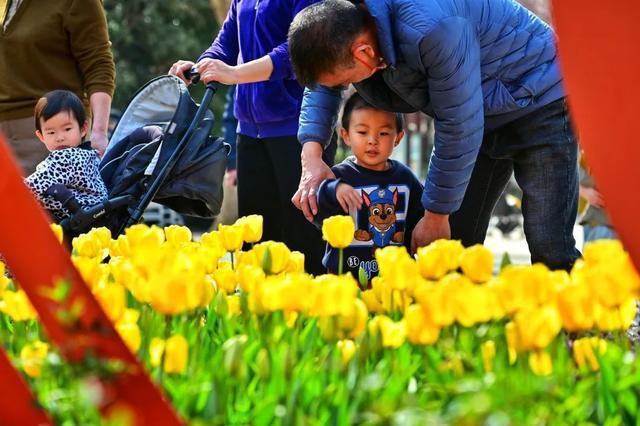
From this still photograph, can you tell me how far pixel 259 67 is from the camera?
→ 13.6 ft

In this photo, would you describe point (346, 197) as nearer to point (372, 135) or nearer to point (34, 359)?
point (372, 135)

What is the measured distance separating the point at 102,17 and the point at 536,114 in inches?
90.5

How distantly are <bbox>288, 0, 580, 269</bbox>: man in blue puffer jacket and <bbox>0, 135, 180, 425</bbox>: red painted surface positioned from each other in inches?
60.1

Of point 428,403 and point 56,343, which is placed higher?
point 56,343

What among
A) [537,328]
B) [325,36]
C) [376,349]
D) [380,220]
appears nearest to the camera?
[537,328]

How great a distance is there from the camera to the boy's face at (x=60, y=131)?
4793 mm

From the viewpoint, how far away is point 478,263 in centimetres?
212

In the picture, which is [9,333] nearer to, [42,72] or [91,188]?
[91,188]

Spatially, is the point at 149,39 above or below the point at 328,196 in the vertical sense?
below

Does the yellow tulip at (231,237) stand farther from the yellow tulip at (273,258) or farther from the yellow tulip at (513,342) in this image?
the yellow tulip at (513,342)

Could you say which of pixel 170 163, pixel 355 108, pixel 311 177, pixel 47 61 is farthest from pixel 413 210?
pixel 47 61

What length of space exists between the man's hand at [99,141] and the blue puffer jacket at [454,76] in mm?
1568

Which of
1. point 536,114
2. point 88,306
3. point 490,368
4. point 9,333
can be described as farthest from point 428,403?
point 536,114

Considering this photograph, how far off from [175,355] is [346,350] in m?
0.29
